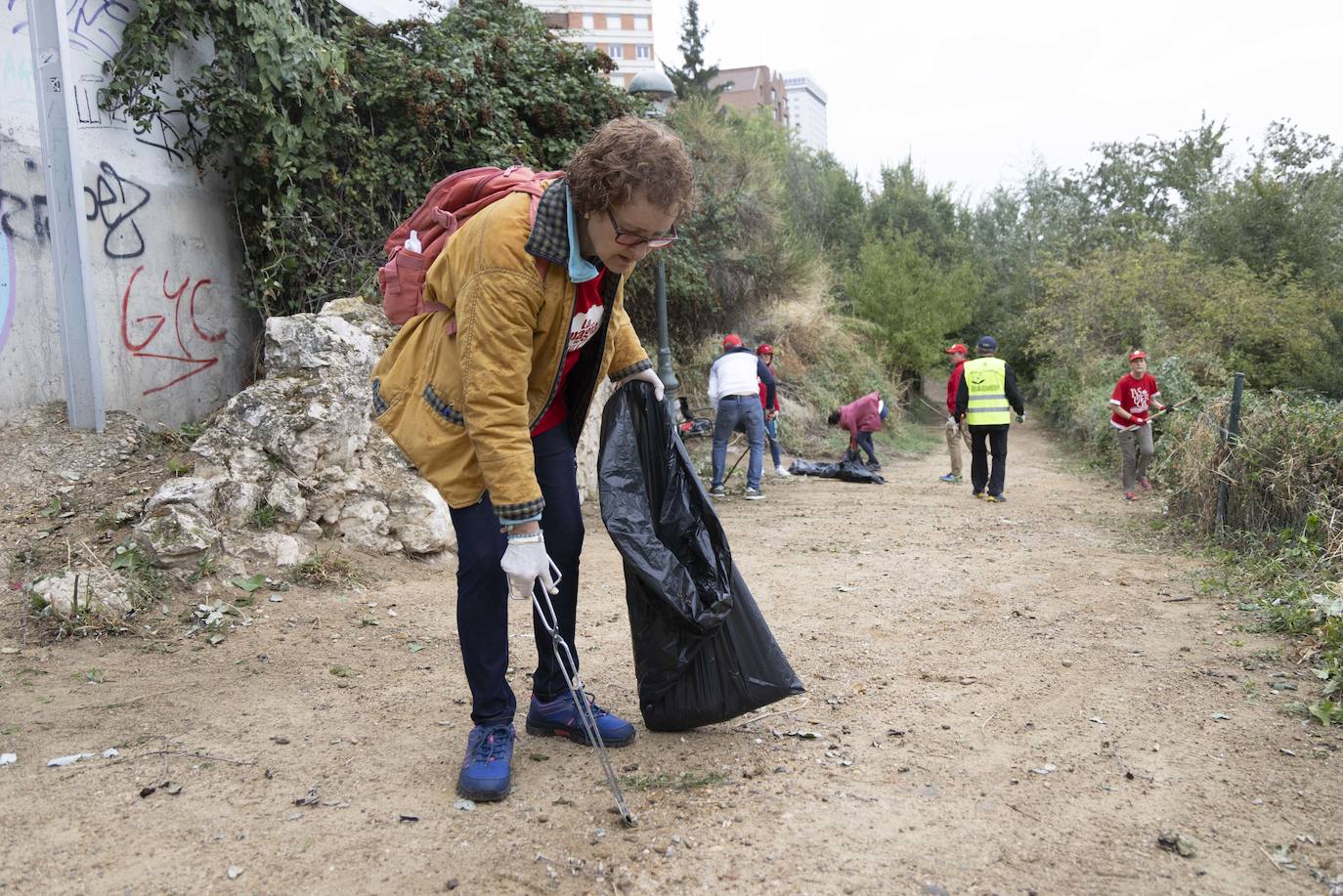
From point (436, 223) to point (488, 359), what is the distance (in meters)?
0.53

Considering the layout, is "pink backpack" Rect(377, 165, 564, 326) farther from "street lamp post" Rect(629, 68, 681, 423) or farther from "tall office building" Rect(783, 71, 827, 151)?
"tall office building" Rect(783, 71, 827, 151)

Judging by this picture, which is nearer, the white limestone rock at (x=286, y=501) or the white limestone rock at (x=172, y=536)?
the white limestone rock at (x=172, y=536)

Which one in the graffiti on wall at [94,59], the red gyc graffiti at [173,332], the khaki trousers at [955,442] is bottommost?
the khaki trousers at [955,442]

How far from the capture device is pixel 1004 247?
3186 cm

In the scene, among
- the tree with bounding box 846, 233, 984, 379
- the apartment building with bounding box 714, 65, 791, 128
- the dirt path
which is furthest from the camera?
the apartment building with bounding box 714, 65, 791, 128

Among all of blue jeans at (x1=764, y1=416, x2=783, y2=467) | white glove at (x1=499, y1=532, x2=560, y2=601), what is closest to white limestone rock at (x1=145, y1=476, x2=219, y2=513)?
white glove at (x1=499, y1=532, x2=560, y2=601)

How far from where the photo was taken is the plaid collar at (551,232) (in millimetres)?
2238

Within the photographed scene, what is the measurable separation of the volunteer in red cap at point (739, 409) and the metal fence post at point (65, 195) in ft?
18.3

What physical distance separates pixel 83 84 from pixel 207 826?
4.85 metres

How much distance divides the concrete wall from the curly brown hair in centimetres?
419

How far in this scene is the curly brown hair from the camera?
2.20 m

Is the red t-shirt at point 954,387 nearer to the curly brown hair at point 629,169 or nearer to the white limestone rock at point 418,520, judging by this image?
the white limestone rock at point 418,520

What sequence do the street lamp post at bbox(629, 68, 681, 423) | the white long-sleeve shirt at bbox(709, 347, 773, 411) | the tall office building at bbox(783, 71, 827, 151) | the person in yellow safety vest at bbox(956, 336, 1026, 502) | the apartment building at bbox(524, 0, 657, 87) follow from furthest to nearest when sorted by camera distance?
1. the tall office building at bbox(783, 71, 827, 151)
2. the apartment building at bbox(524, 0, 657, 87)
3. the street lamp post at bbox(629, 68, 681, 423)
4. the white long-sleeve shirt at bbox(709, 347, 773, 411)
5. the person in yellow safety vest at bbox(956, 336, 1026, 502)

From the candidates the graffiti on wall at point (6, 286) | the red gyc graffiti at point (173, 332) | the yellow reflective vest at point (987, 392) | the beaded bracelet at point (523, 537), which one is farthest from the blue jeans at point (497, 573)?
the yellow reflective vest at point (987, 392)
